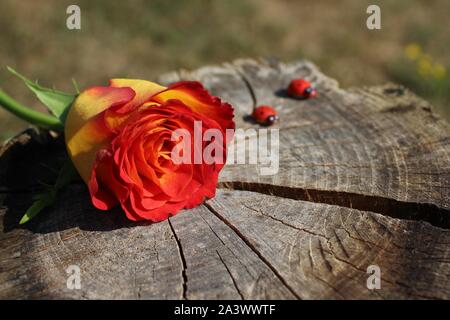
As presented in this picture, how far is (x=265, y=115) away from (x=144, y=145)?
32.0 inches

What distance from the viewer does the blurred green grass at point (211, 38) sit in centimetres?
468

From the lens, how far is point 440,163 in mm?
2254

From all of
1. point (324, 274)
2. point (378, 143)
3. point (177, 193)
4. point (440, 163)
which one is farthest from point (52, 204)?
point (440, 163)

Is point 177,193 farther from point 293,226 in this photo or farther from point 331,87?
point 331,87

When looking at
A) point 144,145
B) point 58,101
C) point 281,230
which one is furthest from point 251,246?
point 58,101

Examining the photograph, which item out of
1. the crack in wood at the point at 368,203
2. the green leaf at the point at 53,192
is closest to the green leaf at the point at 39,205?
the green leaf at the point at 53,192

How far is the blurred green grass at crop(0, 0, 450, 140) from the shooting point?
4676 millimetres

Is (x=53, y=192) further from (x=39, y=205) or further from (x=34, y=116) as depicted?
(x=34, y=116)

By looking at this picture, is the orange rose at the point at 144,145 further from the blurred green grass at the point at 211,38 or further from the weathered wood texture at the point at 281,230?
the blurred green grass at the point at 211,38

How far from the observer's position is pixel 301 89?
9.05ft

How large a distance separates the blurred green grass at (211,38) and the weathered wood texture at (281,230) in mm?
2176

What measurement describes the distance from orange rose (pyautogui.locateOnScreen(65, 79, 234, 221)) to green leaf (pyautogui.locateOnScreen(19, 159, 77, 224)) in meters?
0.17

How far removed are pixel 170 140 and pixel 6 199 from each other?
0.74 metres
